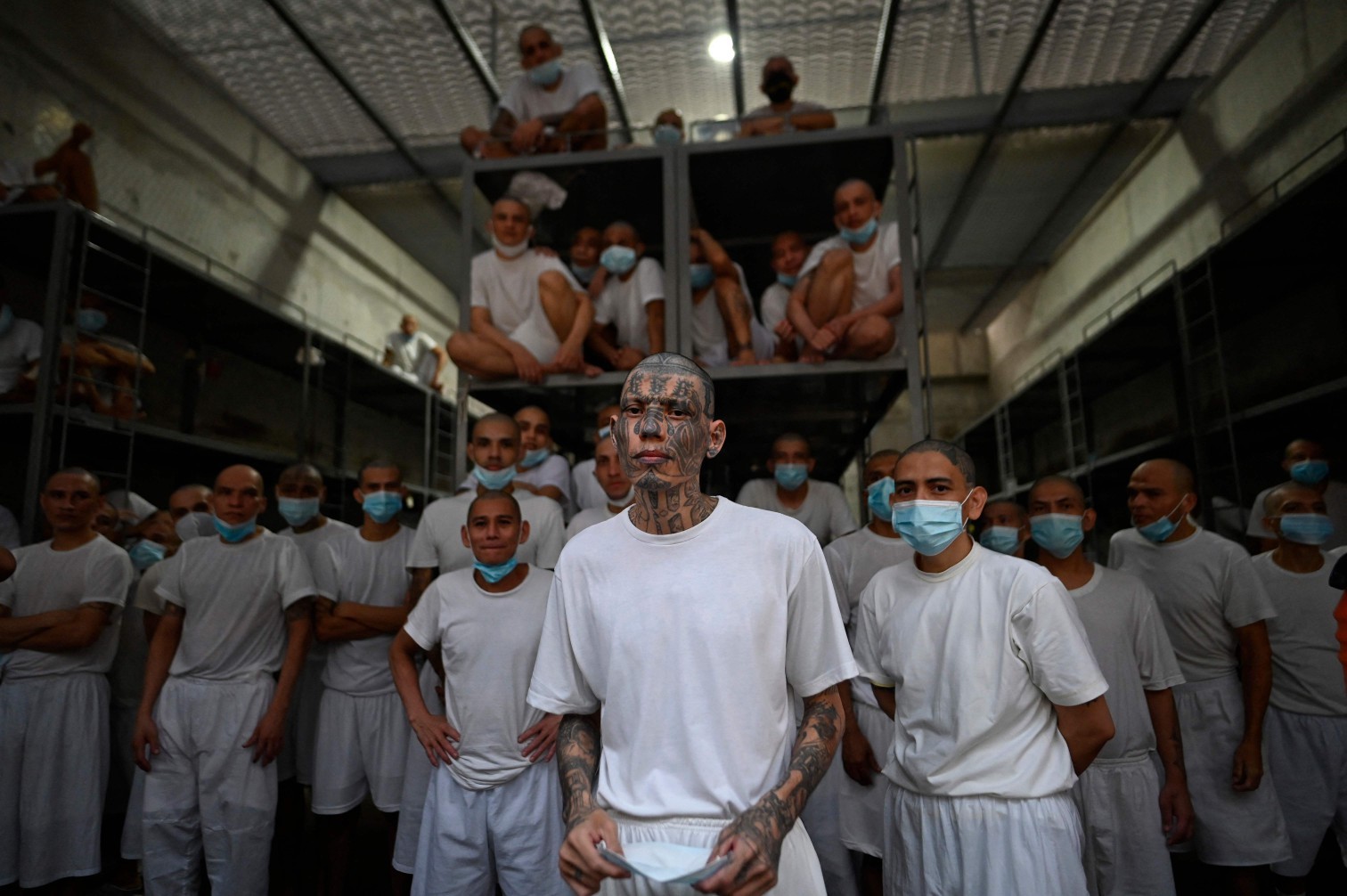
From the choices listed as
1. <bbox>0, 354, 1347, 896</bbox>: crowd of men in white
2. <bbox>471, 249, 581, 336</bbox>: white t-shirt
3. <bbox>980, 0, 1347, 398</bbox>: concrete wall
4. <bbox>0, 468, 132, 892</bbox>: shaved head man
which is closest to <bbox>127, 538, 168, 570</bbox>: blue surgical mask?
<bbox>0, 354, 1347, 896</bbox>: crowd of men in white

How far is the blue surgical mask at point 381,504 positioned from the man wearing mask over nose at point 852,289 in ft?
8.35

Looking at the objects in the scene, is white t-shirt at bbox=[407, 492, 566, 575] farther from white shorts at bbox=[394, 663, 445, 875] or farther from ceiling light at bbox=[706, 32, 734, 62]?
ceiling light at bbox=[706, 32, 734, 62]

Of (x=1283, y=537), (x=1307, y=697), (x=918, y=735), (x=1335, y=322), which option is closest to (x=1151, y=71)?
(x=1335, y=322)

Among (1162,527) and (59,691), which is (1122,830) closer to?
(1162,527)

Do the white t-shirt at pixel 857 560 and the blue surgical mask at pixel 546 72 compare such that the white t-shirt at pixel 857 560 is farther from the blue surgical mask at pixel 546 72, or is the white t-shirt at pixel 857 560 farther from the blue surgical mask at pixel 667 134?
the blue surgical mask at pixel 546 72

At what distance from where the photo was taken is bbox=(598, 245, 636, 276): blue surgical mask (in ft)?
17.9

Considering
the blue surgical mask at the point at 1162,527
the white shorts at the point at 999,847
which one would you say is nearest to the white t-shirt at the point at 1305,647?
the blue surgical mask at the point at 1162,527

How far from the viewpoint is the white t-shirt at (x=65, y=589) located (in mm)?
4359

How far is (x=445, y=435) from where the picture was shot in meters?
13.8

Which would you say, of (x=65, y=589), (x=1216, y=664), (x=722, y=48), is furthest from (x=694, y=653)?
(x=722, y=48)

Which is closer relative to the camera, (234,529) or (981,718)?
(981,718)

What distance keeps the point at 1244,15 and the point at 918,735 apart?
8899 millimetres

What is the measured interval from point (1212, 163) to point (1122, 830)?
8177mm

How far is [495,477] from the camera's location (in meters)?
4.48
